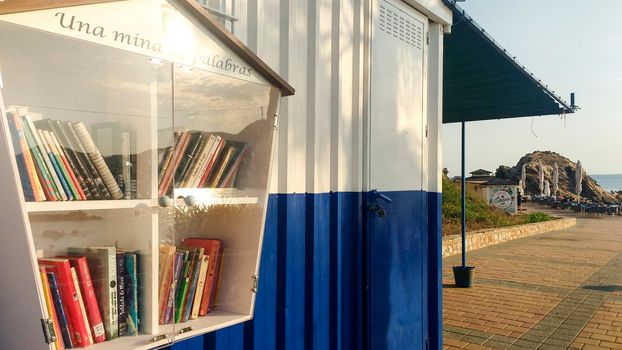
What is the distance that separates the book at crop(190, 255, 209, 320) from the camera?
7.76 ft

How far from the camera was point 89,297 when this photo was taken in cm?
188

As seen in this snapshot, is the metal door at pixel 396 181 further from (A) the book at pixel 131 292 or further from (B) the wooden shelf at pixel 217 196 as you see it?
(A) the book at pixel 131 292

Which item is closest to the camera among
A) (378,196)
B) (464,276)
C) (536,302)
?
(378,196)

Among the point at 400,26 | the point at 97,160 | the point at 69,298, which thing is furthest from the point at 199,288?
the point at 400,26

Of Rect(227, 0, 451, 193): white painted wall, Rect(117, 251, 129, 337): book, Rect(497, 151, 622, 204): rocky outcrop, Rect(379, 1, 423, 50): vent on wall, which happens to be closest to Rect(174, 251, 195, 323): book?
Rect(117, 251, 129, 337): book

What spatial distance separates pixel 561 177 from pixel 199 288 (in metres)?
66.1

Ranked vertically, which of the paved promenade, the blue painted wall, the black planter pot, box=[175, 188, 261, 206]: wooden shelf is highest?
box=[175, 188, 261, 206]: wooden shelf

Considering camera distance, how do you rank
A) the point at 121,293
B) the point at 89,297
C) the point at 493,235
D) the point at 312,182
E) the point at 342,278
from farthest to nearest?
the point at 493,235 < the point at 342,278 < the point at 312,182 < the point at 121,293 < the point at 89,297

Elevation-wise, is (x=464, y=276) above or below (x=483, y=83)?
below

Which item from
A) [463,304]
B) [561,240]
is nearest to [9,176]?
[463,304]

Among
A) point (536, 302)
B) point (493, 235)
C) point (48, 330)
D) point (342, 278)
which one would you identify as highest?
point (48, 330)

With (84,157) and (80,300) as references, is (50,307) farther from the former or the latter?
(84,157)

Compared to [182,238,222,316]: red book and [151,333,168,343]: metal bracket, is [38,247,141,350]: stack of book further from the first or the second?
[182,238,222,316]: red book

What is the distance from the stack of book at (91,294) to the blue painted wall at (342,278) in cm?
62
